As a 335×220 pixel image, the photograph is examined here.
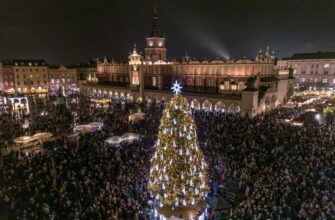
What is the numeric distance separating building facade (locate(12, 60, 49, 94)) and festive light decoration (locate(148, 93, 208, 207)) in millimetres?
61615

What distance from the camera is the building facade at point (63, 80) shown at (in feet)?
229

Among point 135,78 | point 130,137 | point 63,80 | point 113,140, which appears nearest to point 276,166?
point 130,137

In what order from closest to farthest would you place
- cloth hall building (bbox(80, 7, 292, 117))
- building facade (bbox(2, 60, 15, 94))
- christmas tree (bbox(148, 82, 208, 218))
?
christmas tree (bbox(148, 82, 208, 218)), cloth hall building (bbox(80, 7, 292, 117)), building facade (bbox(2, 60, 15, 94))

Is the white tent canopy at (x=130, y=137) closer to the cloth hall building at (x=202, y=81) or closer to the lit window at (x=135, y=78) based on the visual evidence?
the cloth hall building at (x=202, y=81)

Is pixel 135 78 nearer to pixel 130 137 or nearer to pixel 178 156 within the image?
pixel 130 137

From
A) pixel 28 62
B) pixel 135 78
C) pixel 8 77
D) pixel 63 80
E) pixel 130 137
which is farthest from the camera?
pixel 63 80

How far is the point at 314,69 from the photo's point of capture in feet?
200

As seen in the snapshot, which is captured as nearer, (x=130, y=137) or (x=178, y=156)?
(x=178, y=156)

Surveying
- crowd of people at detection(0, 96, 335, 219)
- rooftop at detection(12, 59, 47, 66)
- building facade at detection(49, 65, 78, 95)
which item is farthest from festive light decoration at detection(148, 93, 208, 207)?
rooftop at detection(12, 59, 47, 66)

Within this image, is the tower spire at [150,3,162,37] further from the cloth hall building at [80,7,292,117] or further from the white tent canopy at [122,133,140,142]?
the white tent canopy at [122,133,140,142]

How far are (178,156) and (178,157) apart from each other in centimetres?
5

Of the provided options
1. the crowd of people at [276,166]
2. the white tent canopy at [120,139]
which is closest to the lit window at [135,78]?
the crowd of people at [276,166]

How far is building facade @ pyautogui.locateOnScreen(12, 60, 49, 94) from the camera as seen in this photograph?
62.8m

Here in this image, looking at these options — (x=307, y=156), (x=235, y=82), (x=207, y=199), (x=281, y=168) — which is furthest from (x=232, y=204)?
(x=235, y=82)
